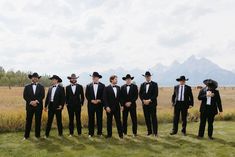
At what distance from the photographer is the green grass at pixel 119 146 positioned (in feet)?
27.5

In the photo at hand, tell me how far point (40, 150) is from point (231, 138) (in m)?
5.49

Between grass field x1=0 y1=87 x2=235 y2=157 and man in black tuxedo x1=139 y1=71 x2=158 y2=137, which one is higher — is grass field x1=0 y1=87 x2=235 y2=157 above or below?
below

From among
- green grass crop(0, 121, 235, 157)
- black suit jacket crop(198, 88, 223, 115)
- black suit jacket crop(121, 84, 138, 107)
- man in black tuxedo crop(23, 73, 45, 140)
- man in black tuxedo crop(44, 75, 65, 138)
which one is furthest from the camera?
black suit jacket crop(121, 84, 138, 107)

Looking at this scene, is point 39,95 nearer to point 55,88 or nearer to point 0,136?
point 55,88

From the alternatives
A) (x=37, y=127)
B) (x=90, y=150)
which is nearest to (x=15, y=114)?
(x=37, y=127)

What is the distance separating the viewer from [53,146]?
9258mm

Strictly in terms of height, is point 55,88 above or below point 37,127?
above

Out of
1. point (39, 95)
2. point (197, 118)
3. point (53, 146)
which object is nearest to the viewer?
point (53, 146)

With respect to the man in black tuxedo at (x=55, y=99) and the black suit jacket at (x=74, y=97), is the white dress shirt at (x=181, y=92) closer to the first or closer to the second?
the black suit jacket at (x=74, y=97)

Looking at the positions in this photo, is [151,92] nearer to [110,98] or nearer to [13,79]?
[110,98]

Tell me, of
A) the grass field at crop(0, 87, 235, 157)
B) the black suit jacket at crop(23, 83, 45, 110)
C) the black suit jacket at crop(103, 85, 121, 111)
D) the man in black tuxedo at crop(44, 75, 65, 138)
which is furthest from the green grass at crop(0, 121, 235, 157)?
the black suit jacket at crop(23, 83, 45, 110)

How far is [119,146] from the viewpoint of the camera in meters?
9.18

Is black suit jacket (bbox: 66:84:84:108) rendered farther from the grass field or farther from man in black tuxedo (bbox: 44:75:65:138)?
the grass field

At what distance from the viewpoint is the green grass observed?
8375 mm
